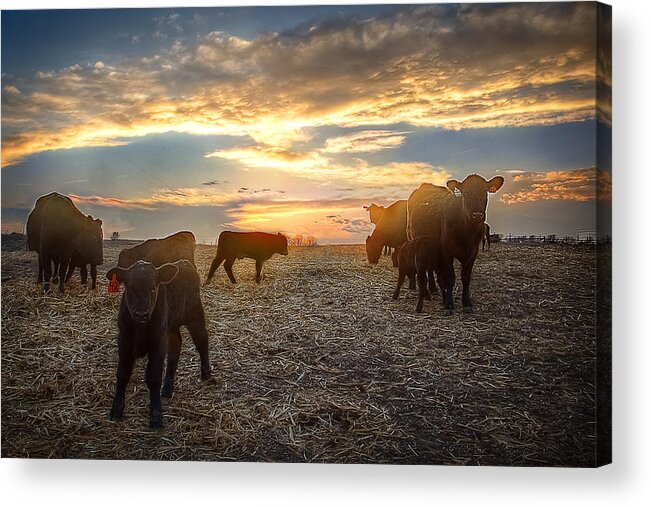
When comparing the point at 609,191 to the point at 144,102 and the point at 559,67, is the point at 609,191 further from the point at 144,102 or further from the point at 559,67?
the point at 144,102

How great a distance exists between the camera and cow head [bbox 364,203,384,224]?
4277 millimetres

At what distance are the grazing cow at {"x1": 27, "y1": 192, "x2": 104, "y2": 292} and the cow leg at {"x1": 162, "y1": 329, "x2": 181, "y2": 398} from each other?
691 mm

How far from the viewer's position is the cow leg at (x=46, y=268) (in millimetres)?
4457

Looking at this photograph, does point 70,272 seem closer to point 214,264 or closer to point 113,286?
point 113,286

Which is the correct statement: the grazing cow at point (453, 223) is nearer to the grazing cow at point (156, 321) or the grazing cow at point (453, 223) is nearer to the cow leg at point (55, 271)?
the grazing cow at point (156, 321)

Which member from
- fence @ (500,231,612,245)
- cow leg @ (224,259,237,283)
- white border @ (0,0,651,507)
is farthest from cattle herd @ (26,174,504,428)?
white border @ (0,0,651,507)

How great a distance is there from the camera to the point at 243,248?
433cm

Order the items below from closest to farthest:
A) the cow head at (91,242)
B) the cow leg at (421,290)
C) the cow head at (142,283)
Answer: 1. the cow head at (142,283)
2. the cow leg at (421,290)
3. the cow head at (91,242)

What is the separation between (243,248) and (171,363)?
80 cm

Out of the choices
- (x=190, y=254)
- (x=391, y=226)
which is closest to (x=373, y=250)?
(x=391, y=226)

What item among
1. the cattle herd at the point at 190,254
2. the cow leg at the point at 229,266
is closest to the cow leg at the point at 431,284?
the cattle herd at the point at 190,254

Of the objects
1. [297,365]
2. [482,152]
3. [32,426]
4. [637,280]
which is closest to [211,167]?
[297,365]

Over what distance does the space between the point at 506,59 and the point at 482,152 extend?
1.82ft

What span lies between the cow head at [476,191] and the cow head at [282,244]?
40.7 inches
